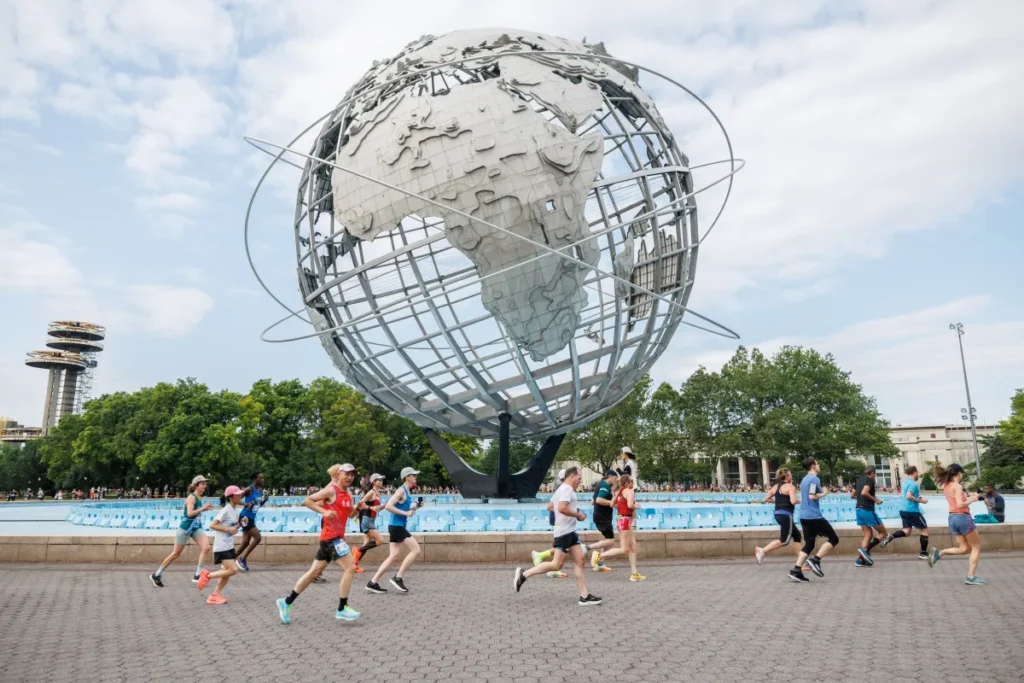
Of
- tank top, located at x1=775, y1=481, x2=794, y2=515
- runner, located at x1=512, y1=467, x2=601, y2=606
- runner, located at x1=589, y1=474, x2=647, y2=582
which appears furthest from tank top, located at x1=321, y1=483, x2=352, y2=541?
tank top, located at x1=775, y1=481, x2=794, y2=515

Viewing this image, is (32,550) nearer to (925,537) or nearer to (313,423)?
(925,537)

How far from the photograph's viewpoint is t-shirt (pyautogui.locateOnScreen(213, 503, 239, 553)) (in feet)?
26.2

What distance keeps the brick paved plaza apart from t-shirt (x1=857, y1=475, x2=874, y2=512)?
1232mm

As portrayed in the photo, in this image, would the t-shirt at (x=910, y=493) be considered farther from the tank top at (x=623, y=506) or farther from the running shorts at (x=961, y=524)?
the tank top at (x=623, y=506)

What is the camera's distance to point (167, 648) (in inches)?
217

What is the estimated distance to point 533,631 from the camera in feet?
19.8

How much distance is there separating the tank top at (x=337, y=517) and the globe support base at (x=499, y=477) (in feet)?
32.9

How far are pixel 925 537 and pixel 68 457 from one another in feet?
167

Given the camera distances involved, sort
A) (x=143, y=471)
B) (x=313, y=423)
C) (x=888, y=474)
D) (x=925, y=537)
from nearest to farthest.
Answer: (x=925, y=537) < (x=143, y=471) < (x=313, y=423) < (x=888, y=474)

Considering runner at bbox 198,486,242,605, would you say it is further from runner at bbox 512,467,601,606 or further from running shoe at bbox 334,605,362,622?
runner at bbox 512,467,601,606

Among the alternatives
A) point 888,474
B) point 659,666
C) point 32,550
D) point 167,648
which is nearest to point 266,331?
point 32,550

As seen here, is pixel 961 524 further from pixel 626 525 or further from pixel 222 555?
pixel 222 555

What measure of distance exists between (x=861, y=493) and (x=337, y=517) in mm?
7703

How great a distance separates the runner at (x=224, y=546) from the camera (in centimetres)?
771
